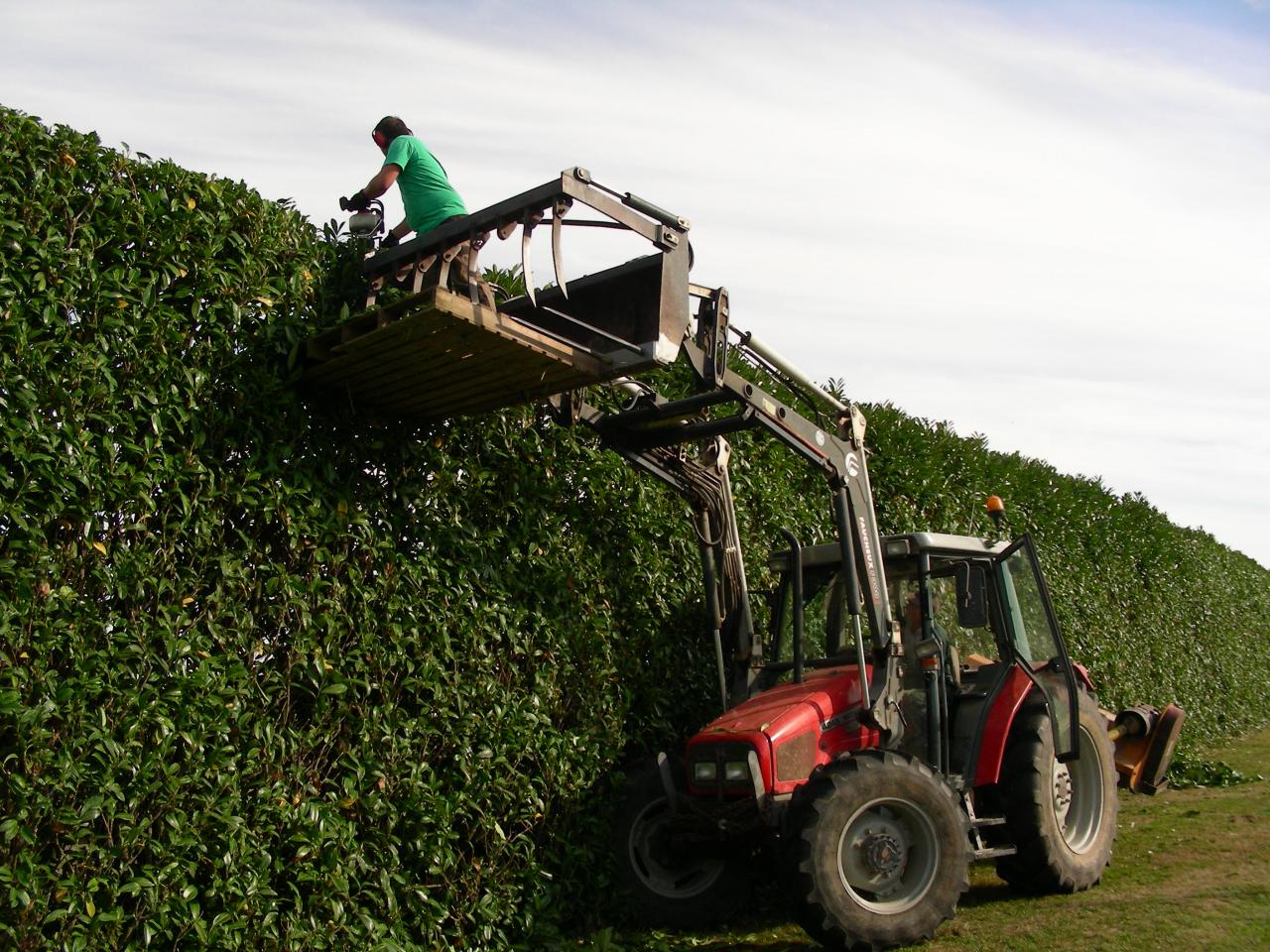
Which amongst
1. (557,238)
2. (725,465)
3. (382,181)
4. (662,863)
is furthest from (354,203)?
(662,863)

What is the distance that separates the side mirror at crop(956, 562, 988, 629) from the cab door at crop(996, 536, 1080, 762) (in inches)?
25.8

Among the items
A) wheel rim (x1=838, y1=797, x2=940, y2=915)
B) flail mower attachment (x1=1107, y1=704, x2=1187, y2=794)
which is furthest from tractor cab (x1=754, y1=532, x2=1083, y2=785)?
flail mower attachment (x1=1107, y1=704, x2=1187, y2=794)

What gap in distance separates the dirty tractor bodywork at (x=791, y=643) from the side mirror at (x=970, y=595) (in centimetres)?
1

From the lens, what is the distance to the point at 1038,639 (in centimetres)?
770

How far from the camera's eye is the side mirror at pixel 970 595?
684cm

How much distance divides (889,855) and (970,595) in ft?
5.01

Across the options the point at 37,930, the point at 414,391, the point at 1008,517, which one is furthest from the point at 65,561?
the point at 1008,517

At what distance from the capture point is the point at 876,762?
6102mm

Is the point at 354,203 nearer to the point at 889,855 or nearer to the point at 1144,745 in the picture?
the point at 889,855

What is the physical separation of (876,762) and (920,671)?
111 centimetres

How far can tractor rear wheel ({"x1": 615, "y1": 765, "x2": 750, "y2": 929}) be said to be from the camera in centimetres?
668

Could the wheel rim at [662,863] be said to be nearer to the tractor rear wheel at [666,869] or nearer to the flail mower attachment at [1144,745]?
the tractor rear wheel at [666,869]

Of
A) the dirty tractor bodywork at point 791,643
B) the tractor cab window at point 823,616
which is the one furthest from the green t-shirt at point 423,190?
the tractor cab window at point 823,616

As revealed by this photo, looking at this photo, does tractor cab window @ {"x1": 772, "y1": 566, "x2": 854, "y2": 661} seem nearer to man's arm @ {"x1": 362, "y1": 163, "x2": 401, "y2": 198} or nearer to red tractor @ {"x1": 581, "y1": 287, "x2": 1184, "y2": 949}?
red tractor @ {"x1": 581, "y1": 287, "x2": 1184, "y2": 949}
